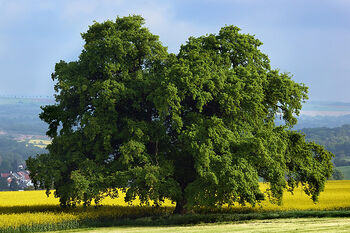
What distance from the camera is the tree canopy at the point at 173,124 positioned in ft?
98.5

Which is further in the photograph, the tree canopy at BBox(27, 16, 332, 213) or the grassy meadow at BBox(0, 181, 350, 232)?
the tree canopy at BBox(27, 16, 332, 213)

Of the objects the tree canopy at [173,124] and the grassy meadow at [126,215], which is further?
the tree canopy at [173,124]

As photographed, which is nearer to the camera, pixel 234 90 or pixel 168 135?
pixel 234 90

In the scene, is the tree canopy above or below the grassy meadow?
above

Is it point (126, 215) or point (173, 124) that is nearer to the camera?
point (173, 124)

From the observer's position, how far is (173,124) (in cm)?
3091

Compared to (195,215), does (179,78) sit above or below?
above

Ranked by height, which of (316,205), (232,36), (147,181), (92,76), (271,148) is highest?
(232,36)

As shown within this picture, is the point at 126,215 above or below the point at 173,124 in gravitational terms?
below

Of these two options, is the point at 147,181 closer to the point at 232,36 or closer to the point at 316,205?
the point at 232,36

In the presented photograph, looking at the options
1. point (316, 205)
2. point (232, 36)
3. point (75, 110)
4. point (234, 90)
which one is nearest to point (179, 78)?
point (234, 90)

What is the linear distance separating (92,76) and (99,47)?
2539mm

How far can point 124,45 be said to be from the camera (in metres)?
34.2

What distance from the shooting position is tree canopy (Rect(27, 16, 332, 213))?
1182 inches
